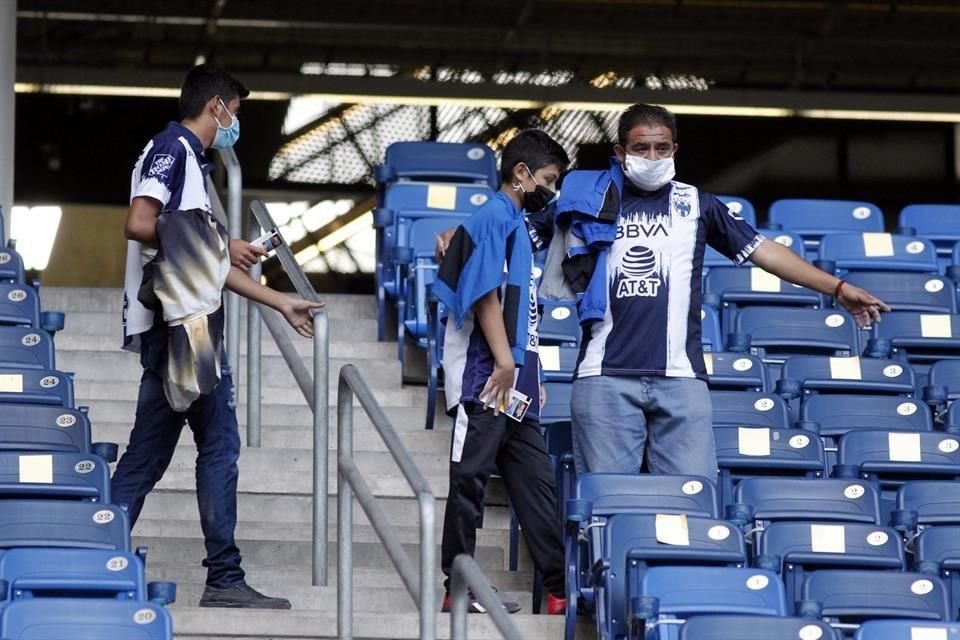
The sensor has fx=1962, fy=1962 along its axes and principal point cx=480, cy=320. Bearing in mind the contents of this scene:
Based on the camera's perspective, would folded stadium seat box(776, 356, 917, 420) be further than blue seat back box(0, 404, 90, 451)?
Yes

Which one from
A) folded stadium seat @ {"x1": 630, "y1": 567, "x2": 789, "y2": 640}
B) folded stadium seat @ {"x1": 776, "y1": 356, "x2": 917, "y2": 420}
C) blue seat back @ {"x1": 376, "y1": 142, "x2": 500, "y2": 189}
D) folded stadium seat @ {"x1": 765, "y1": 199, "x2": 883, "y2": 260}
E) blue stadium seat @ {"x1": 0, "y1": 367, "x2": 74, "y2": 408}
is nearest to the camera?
folded stadium seat @ {"x1": 630, "y1": 567, "x2": 789, "y2": 640}

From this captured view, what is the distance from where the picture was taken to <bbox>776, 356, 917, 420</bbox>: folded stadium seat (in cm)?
723

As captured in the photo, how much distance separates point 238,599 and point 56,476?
63 cm

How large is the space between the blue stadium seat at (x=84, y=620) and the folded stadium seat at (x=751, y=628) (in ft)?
4.37

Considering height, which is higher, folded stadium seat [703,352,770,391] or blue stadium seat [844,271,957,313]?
blue stadium seat [844,271,957,313]

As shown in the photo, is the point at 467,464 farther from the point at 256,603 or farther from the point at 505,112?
the point at 505,112

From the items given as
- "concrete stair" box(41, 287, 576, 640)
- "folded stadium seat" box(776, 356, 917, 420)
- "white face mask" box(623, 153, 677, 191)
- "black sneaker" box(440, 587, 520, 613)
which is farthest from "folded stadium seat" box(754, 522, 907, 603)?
"folded stadium seat" box(776, 356, 917, 420)

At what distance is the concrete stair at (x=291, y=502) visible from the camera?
565cm

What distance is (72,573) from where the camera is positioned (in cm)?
508

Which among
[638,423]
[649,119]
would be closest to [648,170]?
[649,119]

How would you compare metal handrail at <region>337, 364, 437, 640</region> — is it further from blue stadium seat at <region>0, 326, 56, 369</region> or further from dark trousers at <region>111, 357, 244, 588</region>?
blue stadium seat at <region>0, 326, 56, 369</region>

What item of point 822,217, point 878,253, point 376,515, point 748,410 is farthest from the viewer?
point 822,217

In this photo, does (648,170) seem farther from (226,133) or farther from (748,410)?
(226,133)

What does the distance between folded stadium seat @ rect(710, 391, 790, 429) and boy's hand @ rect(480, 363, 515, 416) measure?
120cm
